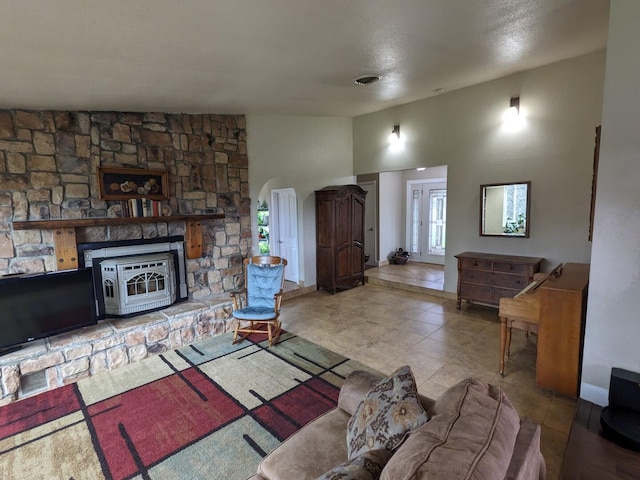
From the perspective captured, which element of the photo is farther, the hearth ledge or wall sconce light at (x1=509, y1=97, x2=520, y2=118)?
wall sconce light at (x1=509, y1=97, x2=520, y2=118)

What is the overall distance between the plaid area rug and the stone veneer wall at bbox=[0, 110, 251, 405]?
274 mm

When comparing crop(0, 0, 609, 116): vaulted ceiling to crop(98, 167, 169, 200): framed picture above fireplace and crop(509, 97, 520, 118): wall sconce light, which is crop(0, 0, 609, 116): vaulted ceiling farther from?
crop(98, 167, 169, 200): framed picture above fireplace

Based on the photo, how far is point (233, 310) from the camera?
4.03m

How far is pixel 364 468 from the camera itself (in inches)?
45.3

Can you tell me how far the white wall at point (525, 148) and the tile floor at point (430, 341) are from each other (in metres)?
0.98

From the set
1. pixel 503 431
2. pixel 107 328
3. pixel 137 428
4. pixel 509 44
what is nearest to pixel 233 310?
pixel 107 328

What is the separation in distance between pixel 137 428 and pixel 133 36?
8.69 feet

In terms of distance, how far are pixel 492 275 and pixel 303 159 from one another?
133 inches

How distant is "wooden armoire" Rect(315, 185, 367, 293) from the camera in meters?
5.63

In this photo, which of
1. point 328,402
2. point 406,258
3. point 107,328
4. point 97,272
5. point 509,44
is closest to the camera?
point 328,402

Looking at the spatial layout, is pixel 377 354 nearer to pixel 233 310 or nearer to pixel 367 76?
pixel 233 310

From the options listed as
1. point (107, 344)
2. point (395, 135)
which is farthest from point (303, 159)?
point (107, 344)

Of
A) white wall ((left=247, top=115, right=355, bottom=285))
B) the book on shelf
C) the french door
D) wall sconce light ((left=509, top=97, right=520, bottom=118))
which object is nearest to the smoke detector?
white wall ((left=247, top=115, right=355, bottom=285))

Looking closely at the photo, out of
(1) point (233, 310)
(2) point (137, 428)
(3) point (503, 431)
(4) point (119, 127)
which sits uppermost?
(4) point (119, 127)
